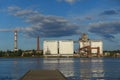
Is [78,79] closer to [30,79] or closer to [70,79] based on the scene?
[70,79]

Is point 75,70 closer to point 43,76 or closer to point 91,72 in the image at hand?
point 91,72

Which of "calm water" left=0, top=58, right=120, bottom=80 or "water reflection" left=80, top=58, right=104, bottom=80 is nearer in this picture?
"water reflection" left=80, top=58, right=104, bottom=80

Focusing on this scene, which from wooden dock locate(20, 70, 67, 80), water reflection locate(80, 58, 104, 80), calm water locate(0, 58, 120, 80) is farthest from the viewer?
calm water locate(0, 58, 120, 80)

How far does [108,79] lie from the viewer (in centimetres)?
4178

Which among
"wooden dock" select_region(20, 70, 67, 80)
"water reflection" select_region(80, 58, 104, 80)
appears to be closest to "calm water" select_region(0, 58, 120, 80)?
"water reflection" select_region(80, 58, 104, 80)

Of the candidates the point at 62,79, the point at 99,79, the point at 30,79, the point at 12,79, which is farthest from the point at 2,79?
the point at 99,79

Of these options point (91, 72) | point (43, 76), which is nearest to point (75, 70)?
point (91, 72)

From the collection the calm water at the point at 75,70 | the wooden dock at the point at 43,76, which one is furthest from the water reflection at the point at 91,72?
the wooden dock at the point at 43,76

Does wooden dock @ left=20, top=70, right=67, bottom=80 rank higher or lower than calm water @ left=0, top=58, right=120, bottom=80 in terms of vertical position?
higher

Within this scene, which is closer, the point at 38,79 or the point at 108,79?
the point at 38,79

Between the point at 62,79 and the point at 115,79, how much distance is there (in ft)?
25.6

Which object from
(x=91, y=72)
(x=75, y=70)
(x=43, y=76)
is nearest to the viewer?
(x=43, y=76)

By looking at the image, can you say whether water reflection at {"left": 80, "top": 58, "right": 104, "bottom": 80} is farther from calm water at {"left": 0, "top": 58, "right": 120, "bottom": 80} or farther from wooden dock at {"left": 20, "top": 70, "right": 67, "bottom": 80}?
wooden dock at {"left": 20, "top": 70, "right": 67, "bottom": 80}

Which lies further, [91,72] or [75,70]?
[75,70]
